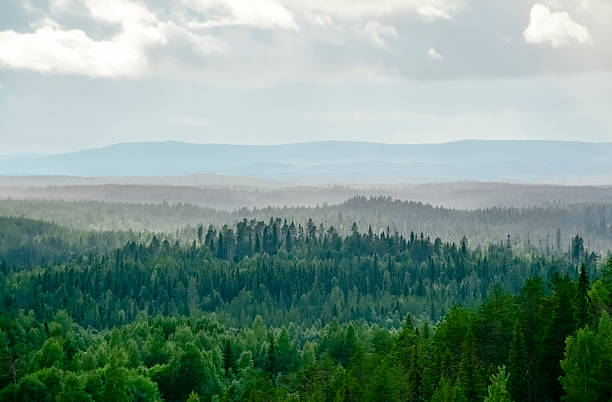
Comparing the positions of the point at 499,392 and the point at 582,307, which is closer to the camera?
the point at 499,392

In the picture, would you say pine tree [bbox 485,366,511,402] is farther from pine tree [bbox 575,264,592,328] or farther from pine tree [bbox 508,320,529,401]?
pine tree [bbox 575,264,592,328]

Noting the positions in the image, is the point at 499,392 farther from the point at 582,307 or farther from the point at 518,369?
the point at 582,307

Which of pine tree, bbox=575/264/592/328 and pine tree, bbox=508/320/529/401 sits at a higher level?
pine tree, bbox=575/264/592/328

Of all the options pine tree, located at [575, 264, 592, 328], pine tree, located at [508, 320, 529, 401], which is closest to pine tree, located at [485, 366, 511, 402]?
pine tree, located at [508, 320, 529, 401]

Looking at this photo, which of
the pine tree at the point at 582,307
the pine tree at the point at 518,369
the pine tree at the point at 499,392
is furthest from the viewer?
the pine tree at the point at 582,307

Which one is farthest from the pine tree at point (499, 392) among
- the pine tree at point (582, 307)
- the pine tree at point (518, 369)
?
the pine tree at point (582, 307)

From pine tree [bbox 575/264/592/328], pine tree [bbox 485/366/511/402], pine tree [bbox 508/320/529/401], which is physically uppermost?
pine tree [bbox 575/264/592/328]

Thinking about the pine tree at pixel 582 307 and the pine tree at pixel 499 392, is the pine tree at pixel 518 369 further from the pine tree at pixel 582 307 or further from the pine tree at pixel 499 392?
the pine tree at pixel 499 392

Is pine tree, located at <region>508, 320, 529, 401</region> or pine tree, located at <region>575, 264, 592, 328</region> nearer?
pine tree, located at <region>508, 320, 529, 401</region>

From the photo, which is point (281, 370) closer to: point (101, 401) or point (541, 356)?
point (101, 401)

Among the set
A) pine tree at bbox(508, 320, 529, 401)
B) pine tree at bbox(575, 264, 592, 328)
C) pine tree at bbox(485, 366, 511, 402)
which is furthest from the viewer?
pine tree at bbox(575, 264, 592, 328)

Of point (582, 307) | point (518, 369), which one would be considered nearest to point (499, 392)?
point (518, 369)

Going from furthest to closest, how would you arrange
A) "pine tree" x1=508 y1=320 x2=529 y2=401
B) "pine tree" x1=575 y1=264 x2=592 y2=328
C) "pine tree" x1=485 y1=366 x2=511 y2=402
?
1. "pine tree" x1=575 y1=264 x2=592 y2=328
2. "pine tree" x1=508 y1=320 x2=529 y2=401
3. "pine tree" x1=485 y1=366 x2=511 y2=402

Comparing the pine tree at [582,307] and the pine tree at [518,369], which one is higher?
the pine tree at [582,307]
